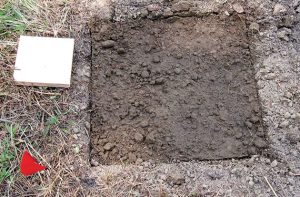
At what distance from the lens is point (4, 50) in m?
2.42

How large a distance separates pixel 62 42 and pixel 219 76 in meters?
0.89

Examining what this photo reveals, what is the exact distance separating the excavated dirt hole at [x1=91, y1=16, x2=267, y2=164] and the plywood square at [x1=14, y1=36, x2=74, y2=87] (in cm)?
17

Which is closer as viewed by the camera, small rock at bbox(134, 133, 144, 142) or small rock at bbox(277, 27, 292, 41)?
small rock at bbox(134, 133, 144, 142)

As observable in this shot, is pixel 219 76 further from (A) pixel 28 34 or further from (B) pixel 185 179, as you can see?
(A) pixel 28 34

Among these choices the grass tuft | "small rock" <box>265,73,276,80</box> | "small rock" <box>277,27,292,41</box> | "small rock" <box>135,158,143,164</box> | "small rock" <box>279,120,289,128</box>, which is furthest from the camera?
"small rock" <box>277,27,292,41</box>

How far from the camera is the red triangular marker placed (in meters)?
2.18

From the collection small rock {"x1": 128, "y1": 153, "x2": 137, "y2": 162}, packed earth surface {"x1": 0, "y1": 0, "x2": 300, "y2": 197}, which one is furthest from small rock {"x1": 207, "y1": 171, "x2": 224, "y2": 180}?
small rock {"x1": 128, "y1": 153, "x2": 137, "y2": 162}

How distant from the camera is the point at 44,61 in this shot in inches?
94.0

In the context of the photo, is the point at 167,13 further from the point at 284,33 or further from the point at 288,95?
the point at 288,95

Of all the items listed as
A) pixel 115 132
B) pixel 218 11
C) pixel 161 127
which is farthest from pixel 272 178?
pixel 218 11

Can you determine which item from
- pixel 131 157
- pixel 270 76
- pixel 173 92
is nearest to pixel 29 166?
pixel 131 157

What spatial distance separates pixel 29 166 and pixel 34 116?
0.89 feet

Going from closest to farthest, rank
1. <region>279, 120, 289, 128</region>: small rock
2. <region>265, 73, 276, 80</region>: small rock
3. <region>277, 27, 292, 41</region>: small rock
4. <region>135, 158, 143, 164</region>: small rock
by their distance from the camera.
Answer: <region>135, 158, 143, 164</region>: small rock
<region>279, 120, 289, 128</region>: small rock
<region>265, 73, 276, 80</region>: small rock
<region>277, 27, 292, 41</region>: small rock

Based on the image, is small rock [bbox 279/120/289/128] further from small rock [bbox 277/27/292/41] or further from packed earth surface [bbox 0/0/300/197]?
small rock [bbox 277/27/292/41]
